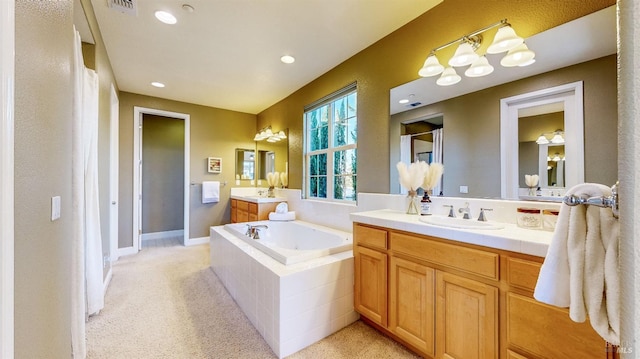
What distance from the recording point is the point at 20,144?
0.81 m

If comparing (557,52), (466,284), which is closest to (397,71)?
(557,52)

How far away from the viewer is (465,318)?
1332mm

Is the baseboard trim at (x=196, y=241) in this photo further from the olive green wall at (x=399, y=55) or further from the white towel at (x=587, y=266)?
the white towel at (x=587, y=266)

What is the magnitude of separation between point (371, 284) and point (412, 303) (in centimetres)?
35

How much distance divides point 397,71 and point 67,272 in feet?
8.99

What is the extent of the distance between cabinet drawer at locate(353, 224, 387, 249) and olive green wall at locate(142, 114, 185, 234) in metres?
4.61

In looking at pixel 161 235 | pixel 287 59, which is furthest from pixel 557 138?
pixel 161 235

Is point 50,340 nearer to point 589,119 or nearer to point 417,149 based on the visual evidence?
point 417,149

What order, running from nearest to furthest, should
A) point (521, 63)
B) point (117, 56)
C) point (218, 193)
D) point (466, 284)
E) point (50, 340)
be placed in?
point (50, 340) → point (466, 284) → point (521, 63) → point (117, 56) → point (218, 193)

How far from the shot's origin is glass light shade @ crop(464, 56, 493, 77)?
1695 millimetres

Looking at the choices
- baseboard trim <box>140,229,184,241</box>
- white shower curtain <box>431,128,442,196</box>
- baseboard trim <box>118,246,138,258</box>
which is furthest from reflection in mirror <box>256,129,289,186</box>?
white shower curtain <box>431,128,442,196</box>

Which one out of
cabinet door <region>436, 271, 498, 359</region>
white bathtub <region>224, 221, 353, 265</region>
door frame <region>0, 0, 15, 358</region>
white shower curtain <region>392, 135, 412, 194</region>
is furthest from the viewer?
white shower curtain <region>392, 135, 412, 194</region>

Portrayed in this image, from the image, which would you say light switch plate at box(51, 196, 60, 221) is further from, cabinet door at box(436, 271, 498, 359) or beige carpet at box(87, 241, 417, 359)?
cabinet door at box(436, 271, 498, 359)

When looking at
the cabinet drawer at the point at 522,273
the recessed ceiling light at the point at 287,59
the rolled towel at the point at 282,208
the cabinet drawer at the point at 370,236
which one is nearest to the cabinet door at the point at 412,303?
the cabinet drawer at the point at 370,236
